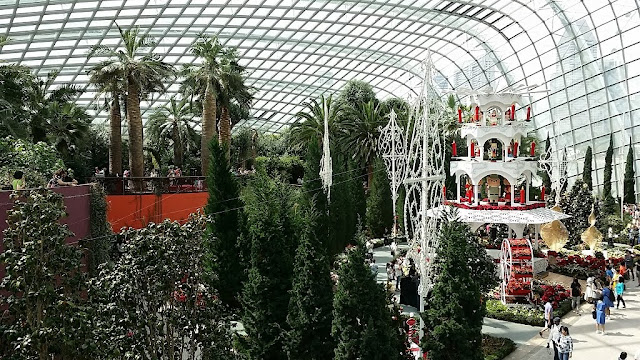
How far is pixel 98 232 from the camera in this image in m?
17.0

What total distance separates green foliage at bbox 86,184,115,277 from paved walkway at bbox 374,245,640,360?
29.9 ft

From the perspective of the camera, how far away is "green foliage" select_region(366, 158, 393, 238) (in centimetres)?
3953

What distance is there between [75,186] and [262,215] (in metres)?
5.15

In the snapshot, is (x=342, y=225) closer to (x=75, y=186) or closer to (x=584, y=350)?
(x=584, y=350)

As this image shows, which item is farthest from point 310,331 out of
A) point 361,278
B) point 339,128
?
point 339,128

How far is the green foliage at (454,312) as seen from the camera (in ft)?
45.5

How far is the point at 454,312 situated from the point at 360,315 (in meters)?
2.26

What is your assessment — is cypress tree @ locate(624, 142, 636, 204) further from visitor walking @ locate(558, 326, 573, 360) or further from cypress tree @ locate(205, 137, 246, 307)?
cypress tree @ locate(205, 137, 246, 307)

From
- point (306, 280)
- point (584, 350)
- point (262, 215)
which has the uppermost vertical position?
point (262, 215)

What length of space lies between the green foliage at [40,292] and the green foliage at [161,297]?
199 centimetres

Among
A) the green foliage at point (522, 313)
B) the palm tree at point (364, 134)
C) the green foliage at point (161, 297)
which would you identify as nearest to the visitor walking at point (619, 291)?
the green foliage at point (522, 313)

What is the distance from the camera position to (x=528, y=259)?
24859mm

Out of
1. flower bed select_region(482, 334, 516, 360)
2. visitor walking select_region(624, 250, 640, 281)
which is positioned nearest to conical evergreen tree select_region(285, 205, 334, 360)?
flower bed select_region(482, 334, 516, 360)

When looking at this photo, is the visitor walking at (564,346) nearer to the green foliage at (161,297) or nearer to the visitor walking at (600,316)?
the visitor walking at (600,316)
